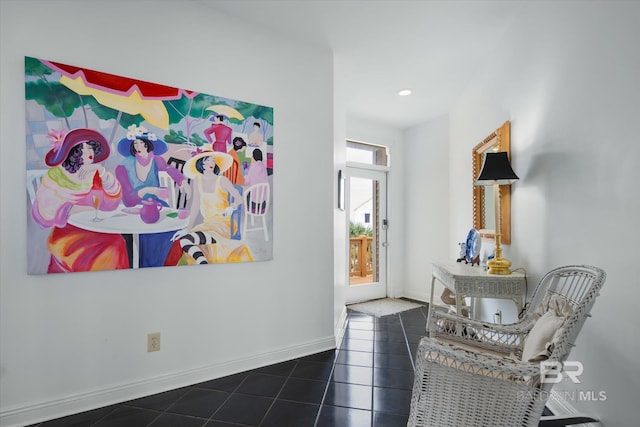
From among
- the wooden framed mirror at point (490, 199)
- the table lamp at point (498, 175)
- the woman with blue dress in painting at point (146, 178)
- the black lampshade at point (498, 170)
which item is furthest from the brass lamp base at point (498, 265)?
the woman with blue dress in painting at point (146, 178)

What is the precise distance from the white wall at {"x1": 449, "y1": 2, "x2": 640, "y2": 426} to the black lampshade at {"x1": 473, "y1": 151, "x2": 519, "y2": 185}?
115 millimetres

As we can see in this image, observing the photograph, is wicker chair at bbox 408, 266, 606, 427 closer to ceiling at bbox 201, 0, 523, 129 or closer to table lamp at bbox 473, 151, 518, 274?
table lamp at bbox 473, 151, 518, 274

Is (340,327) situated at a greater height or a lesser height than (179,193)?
lesser

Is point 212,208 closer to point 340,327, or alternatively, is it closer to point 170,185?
point 170,185

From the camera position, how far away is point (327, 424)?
1826 millimetres

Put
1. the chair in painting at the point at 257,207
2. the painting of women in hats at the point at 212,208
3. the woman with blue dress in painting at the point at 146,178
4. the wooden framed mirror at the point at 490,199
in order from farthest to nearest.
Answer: the wooden framed mirror at the point at 490,199
the chair in painting at the point at 257,207
the painting of women in hats at the point at 212,208
the woman with blue dress in painting at the point at 146,178

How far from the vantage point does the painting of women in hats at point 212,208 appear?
227cm

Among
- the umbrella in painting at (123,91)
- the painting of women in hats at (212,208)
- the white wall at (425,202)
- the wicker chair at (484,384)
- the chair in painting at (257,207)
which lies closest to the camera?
the wicker chair at (484,384)

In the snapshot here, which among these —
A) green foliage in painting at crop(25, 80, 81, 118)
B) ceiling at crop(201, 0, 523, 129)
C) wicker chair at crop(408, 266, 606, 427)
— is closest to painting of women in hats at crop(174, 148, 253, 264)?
green foliage in painting at crop(25, 80, 81, 118)

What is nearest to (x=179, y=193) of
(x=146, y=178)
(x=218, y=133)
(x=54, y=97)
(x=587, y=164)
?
(x=146, y=178)

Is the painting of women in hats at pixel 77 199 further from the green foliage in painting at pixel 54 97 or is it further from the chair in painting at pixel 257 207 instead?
the chair in painting at pixel 257 207

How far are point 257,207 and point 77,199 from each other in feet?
3.59

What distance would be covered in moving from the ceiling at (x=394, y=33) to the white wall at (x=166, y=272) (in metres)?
0.18

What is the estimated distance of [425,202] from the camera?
4773mm
